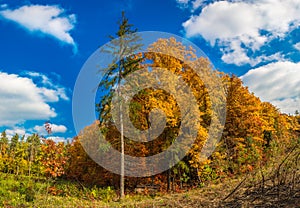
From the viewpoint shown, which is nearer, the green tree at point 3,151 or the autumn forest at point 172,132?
the autumn forest at point 172,132

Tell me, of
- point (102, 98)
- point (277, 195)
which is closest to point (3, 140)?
point (102, 98)

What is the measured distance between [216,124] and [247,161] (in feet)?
10.6

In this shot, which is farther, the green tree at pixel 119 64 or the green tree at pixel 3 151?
the green tree at pixel 3 151

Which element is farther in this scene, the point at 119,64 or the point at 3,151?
the point at 3,151

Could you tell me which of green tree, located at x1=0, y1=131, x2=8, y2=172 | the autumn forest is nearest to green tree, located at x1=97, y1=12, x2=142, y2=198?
the autumn forest

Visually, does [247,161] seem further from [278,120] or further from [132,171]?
[278,120]

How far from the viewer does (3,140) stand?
65.2 m

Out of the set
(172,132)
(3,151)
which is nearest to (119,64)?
(172,132)

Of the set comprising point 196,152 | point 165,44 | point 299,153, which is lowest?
point 299,153

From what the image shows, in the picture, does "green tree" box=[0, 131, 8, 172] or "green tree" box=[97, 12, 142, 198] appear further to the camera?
"green tree" box=[0, 131, 8, 172]

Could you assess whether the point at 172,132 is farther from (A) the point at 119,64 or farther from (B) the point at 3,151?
(B) the point at 3,151

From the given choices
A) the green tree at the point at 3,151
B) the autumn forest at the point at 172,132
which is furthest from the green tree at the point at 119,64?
the green tree at the point at 3,151

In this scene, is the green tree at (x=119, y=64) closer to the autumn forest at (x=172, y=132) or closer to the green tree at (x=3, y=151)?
the autumn forest at (x=172, y=132)

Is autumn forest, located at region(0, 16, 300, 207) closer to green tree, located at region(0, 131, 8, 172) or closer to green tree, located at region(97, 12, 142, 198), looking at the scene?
green tree, located at region(97, 12, 142, 198)
